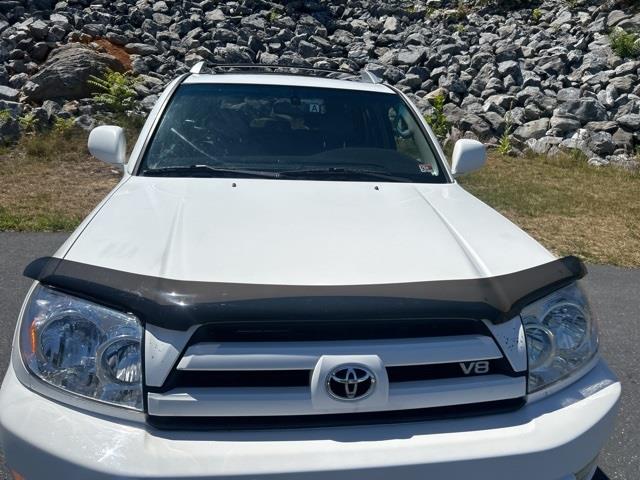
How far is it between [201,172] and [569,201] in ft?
21.5

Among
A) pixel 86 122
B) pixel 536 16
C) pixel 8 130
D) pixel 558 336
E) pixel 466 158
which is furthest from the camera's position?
pixel 536 16

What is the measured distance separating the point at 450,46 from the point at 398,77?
160 centimetres

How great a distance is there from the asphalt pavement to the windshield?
5.09ft

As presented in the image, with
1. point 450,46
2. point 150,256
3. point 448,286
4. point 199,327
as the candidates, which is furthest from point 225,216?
point 450,46

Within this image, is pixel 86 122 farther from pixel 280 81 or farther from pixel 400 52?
pixel 280 81

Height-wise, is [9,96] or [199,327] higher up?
[199,327]

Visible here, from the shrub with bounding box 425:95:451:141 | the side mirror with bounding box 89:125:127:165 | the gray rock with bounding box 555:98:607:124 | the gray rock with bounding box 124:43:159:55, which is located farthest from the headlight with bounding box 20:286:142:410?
the gray rock with bounding box 124:43:159:55

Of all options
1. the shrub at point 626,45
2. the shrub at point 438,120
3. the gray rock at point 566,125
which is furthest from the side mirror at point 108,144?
the shrub at point 626,45

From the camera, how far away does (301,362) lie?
197cm

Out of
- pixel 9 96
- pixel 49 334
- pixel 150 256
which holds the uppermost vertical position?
pixel 150 256

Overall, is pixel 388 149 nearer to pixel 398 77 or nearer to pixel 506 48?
pixel 398 77

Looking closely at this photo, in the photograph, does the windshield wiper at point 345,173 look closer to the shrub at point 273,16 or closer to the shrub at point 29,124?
the shrub at point 29,124

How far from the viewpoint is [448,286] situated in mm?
2137

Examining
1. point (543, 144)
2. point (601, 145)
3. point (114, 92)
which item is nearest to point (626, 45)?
point (601, 145)
